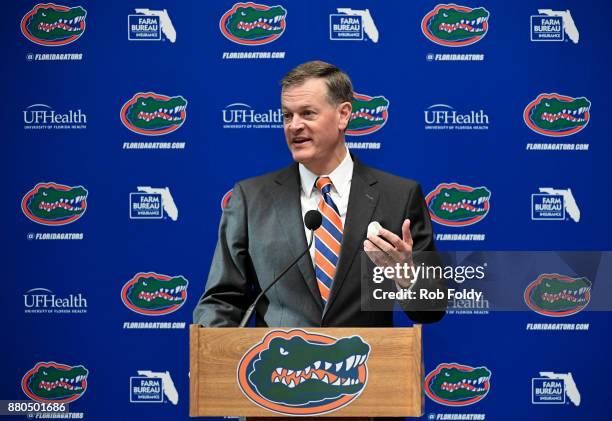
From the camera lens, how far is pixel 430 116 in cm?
405

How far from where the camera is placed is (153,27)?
13.5 feet

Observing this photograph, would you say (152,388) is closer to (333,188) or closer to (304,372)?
(333,188)

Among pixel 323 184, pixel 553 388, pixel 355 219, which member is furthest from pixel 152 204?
pixel 553 388

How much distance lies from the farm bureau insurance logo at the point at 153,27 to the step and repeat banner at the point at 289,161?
10mm

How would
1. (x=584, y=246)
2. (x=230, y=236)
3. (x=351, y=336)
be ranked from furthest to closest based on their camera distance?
(x=584, y=246) → (x=230, y=236) → (x=351, y=336)

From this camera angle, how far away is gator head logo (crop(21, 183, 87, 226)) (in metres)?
4.09

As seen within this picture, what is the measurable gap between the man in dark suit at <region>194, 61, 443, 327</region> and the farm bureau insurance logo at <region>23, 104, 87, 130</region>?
4.62 ft

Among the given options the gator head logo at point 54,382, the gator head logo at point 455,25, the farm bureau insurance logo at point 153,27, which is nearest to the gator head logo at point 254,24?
the farm bureau insurance logo at point 153,27

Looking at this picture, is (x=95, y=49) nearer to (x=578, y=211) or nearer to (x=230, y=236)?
(x=230, y=236)

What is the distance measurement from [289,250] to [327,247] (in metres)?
0.15

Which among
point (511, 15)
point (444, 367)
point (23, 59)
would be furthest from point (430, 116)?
point (23, 59)

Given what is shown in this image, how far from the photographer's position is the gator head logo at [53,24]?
4.13 metres

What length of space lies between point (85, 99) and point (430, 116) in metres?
1.79

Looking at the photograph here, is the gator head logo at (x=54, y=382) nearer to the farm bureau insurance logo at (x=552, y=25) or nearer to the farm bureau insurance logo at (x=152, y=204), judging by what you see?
the farm bureau insurance logo at (x=152, y=204)
